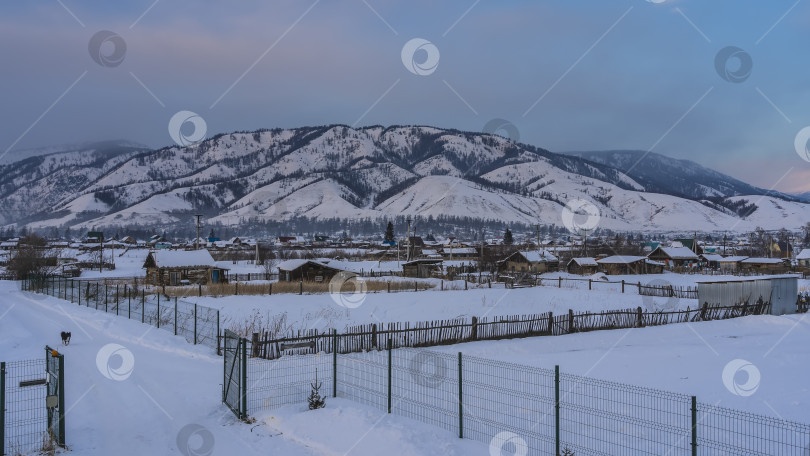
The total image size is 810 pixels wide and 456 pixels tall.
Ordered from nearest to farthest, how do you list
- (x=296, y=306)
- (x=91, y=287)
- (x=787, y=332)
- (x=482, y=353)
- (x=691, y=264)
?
(x=482, y=353), (x=787, y=332), (x=296, y=306), (x=91, y=287), (x=691, y=264)

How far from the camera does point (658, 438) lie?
965 centimetres

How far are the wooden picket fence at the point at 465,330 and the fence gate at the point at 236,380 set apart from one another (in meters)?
4.22

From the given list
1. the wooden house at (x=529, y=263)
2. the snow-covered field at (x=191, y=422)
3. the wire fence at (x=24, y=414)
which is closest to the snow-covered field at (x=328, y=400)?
the snow-covered field at (x=191, y=422)

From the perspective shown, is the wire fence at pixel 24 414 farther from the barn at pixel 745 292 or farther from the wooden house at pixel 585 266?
the wooden house at pixel 585 266

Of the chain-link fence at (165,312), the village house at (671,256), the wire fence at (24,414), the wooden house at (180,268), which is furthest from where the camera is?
the village house at (671,256)

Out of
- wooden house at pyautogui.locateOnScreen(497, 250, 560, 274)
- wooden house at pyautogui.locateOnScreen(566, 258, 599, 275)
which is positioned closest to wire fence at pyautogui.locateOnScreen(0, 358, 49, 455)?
wooden house at pyautogui.locateOnScreen(497, 250, 560, 274)

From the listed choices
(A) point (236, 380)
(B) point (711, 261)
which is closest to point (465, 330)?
(A) point (236, 380)

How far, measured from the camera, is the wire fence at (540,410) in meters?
9.19

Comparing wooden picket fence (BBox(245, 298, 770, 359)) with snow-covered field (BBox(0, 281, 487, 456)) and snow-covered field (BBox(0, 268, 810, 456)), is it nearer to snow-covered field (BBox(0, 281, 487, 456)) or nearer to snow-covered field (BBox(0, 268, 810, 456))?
snow-covered field (BBox(0, 268, 810, 456))

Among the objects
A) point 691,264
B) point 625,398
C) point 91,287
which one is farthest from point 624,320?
point 691,264

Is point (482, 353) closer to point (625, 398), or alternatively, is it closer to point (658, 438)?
point (625, 398)

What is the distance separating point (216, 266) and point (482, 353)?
39.8 m

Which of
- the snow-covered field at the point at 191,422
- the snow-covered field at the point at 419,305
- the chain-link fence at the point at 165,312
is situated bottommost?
the snow-covered field at the point at 419,305

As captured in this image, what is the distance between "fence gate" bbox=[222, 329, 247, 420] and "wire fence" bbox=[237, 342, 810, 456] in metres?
0.32
